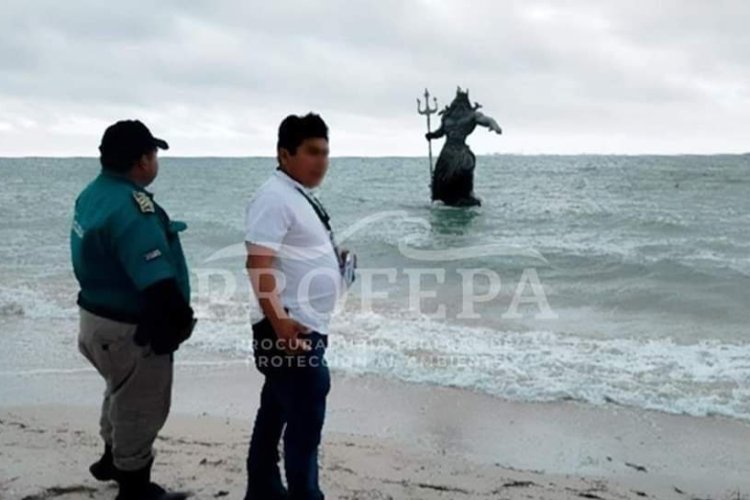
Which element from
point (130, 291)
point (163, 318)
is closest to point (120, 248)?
point (130, 291)

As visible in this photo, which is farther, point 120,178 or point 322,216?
point 120,178

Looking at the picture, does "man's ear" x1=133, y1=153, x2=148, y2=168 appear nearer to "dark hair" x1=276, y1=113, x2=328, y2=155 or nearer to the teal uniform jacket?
the teal uniform jacket

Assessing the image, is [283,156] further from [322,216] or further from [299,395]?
[299,395]

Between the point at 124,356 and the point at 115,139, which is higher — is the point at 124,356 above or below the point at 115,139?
below

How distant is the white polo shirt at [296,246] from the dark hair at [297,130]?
0.38 ft

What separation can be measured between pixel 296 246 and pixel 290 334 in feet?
1.08

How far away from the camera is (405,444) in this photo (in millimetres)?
5379

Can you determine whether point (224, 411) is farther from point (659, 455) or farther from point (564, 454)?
point (659, 455)

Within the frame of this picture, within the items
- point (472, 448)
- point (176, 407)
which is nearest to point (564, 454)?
point (472, 448)

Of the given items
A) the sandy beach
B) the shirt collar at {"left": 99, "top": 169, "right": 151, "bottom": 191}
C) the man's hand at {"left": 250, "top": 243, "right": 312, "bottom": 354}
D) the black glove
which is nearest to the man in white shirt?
the man's hand at {"left": 250, "top": 243, "right": 312, "bottom": 354}

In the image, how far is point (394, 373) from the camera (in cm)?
728

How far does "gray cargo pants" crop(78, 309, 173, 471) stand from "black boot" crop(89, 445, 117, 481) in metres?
0.38

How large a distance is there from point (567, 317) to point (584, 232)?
12192 mm

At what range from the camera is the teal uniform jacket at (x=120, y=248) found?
3141 mm
